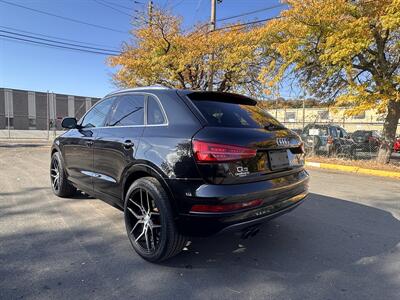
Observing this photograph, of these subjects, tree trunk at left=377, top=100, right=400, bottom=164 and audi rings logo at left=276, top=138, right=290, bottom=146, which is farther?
tree trunk at left=377, top=100, right=400, bottom=164

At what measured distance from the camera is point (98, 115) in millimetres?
4660

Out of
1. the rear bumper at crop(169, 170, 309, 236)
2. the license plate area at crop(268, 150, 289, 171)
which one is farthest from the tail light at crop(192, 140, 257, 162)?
the license plate area at crop(268, 150, 289, 171)

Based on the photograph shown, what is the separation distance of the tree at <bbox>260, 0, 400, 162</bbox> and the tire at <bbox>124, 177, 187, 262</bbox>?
8.39m

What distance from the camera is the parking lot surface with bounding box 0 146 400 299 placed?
273 centimetres

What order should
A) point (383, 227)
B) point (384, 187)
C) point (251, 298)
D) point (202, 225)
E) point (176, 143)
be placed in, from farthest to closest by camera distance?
1. point (384, 187)
2. point (383, 227)
3. point (176, 143)
4. point (202, 225)
5. point (251, 298)

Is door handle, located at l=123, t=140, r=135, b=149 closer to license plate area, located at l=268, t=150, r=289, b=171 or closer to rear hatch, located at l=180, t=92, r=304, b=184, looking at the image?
rear hatch, located at l=180, t=92, r=304, b=184

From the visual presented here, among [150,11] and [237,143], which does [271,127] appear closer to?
[237,143]

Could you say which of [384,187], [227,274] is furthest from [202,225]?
[384,187]

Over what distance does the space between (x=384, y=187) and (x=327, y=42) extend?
4.85 m

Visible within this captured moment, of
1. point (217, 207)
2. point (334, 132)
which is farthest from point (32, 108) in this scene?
point (217, 207)

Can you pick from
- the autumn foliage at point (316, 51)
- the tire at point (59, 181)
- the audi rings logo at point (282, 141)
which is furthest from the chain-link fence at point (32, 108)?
the audi rings logo at point (282, 141)

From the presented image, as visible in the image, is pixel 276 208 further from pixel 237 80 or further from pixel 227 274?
pixel 237 80

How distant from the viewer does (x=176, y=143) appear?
3000 mm

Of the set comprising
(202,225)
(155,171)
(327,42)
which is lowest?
(202,225)
